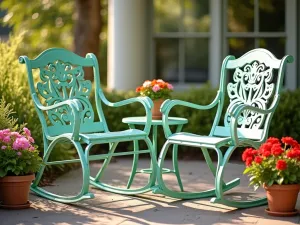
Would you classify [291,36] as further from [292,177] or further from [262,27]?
[292,177]

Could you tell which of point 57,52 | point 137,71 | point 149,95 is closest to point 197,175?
point 149,95

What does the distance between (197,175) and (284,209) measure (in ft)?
7.53

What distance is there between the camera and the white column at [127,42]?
11.1m

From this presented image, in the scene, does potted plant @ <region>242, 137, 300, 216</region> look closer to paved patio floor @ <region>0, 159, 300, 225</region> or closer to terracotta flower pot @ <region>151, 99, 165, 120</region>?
paved patio floor @ <region>0, 159, 300, 225</region>

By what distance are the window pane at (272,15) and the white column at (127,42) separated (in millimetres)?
1695

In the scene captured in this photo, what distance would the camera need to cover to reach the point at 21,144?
6387 mm

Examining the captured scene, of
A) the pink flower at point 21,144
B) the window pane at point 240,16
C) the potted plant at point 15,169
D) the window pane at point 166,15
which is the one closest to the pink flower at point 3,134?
the potted plant at point 15,169

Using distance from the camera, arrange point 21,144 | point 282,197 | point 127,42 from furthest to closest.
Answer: point 127,42 < point 21,144 < point 282,197

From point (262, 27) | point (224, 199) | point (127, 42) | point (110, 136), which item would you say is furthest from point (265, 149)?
point (262, 27)

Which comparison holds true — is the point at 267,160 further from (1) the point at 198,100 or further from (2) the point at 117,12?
(2) the point at 117,12

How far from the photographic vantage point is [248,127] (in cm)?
716

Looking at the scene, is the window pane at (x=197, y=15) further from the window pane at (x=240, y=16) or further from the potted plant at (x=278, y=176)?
the potted plant at (x=278, y=176)

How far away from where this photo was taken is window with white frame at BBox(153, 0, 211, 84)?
11.4 m

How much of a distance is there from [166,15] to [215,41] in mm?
845
